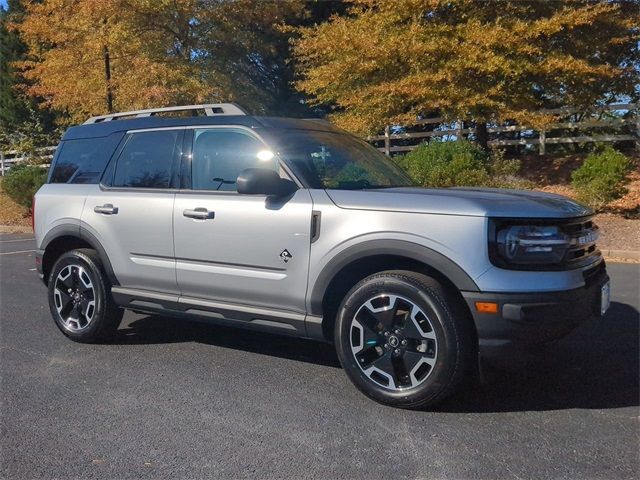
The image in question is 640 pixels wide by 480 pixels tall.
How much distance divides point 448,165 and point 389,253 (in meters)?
9.28

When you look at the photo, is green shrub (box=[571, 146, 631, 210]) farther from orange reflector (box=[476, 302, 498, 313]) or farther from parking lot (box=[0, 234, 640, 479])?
orange reflector (box=[476, 302, 498, 313])

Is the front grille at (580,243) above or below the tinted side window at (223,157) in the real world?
below

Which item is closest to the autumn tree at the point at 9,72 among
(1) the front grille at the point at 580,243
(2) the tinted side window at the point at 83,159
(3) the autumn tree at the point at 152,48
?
(3) the autumn tree at the point at 152,48

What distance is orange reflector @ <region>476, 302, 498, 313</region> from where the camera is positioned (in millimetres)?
3359

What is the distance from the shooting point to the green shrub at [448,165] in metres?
12.3

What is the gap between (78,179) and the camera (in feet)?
17.4

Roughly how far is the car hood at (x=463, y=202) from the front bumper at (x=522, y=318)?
0.45 meters

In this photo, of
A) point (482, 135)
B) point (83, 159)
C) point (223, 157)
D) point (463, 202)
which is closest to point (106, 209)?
point (83, 159)

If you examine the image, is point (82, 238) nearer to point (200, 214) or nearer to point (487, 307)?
point (200, 214)

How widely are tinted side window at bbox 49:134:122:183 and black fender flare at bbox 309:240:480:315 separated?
235cm

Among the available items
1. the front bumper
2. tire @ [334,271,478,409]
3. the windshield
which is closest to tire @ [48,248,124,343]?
the windshield

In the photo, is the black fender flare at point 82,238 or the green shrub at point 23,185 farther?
the green shrub at point 23,185

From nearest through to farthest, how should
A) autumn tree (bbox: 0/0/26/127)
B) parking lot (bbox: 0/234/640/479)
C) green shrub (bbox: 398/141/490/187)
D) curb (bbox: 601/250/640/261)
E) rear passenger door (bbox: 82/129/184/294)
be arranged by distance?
parking lot (bbox: 0/234/640/479), rear passenger door (bbox: 82/129/184/294), curb (bbox: 601/250/640/261), green shrub (bbox: 398/141/490/187), autumn tree (bbox: 0/0/26/127)

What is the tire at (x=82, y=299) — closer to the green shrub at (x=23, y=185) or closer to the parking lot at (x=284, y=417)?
the parking lot at (x=284, y=417)
